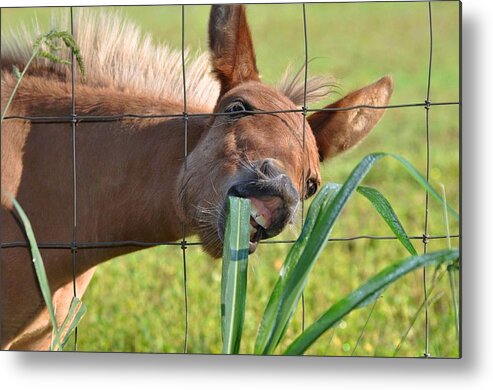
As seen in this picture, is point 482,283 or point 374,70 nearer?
point 482,283

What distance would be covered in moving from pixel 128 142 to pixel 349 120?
2.06 ft

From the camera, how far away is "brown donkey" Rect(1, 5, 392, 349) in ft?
7.57

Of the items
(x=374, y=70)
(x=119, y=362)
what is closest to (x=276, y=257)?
(x=119, y=362)

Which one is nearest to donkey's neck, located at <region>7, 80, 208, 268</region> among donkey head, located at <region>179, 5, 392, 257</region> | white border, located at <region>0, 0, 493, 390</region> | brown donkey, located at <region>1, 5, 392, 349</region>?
brown donkey, located at <region>1, 5, 392, 349</region>

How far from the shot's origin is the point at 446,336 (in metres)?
3.29

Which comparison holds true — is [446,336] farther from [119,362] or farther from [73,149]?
[73,149]

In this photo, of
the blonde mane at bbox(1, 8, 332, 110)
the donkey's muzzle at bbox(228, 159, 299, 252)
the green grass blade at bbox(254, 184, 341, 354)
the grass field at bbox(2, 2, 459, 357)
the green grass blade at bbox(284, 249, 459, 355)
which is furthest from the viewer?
the grass field at bbox(2, 2, 459, 357)

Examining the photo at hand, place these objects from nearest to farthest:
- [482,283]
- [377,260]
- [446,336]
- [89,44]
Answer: [482,283] < [89,44] < [446,336] < [377,260]

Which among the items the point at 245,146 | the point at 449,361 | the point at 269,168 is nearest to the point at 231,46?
the point at 245,146

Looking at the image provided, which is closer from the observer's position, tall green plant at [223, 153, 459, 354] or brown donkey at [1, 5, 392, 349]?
tall green plant at [223, 153, 459, 354]

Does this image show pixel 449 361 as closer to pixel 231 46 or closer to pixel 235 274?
pixel 235 274

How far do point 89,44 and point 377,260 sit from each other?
210 centimetres

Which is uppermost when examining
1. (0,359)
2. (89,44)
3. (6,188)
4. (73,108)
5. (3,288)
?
(89,44)

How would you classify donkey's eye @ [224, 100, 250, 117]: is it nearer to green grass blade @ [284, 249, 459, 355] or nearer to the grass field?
the grass field
